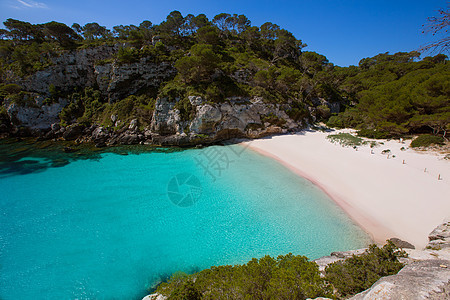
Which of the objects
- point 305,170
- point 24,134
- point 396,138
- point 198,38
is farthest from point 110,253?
point 198,38

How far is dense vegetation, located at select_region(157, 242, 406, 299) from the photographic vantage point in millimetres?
4820

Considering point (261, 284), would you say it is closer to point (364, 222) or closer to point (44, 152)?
point (364, 222)

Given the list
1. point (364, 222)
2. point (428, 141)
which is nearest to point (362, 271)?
point (364, 222)

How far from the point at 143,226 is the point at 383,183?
66.6 ft

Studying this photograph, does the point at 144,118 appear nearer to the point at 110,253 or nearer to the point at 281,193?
the point at 110,253

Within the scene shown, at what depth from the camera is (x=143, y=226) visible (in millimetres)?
11711

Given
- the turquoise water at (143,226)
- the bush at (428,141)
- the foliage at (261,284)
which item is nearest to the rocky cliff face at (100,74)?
the turquoise water at (143,226)

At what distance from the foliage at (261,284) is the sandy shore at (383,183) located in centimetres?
814

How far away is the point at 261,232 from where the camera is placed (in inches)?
430

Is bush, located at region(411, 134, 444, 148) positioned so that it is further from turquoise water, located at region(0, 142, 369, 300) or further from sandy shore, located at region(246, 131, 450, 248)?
turquoise water, located at region(0, 142, 369, 300)

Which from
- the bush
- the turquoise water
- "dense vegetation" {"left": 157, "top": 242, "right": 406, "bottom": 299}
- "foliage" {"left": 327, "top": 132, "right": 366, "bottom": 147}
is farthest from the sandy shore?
"dense vegetation" {"left": 157, "top": 242, "right": 406, "bottom": 299}

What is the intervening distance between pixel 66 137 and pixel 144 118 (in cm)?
1563

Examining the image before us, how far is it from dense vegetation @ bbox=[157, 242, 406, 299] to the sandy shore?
6.26 m

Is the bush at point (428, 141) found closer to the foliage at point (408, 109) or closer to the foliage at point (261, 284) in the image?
the foliage at point (408, 109)
